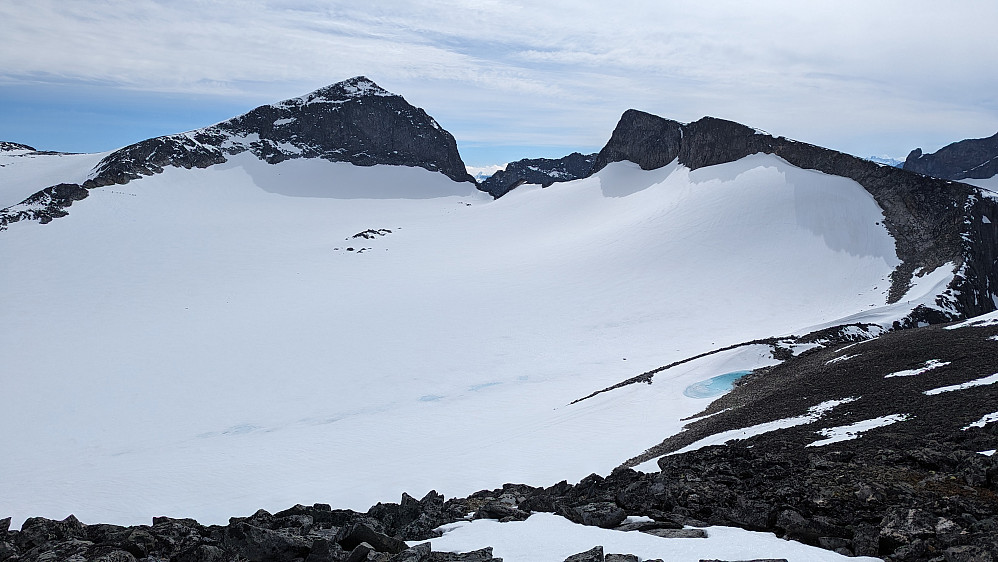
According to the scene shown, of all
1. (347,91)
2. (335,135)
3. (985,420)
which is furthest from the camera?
(347,91)

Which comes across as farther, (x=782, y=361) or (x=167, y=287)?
(x=167, y=287)

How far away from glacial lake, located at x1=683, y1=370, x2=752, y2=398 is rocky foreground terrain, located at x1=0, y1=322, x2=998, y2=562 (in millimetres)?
8461

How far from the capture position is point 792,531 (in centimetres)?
827

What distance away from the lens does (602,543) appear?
859cm

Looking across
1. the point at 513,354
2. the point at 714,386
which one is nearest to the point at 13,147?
the point at 513,354

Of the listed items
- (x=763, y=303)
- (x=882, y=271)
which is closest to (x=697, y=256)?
(x=763, y=303)

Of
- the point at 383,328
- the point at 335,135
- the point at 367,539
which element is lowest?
the point at 383,328

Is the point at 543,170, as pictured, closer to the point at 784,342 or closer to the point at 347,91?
the point at 347,91

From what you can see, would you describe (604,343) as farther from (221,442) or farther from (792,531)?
(792,531)

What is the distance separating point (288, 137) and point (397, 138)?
17.7m

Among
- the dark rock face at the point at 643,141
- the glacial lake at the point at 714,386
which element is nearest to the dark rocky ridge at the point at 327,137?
the dark rock face at the point at 643,141

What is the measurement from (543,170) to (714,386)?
120 metres

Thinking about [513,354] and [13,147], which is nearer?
[513,354]

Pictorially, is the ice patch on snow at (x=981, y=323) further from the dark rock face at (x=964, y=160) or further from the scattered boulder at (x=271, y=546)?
the dark rock face at (x=964, y=160)
